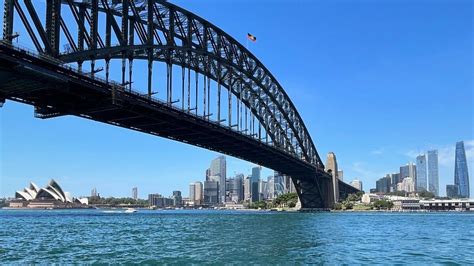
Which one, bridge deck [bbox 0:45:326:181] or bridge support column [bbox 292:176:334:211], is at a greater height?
bridge deck [bbox 0:45:326:181]

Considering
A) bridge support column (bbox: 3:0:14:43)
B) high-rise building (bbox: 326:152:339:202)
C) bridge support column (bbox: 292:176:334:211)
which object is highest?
bridge support column (bbox: 3:0:14:43)

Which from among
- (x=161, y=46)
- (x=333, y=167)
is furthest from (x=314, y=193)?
(x=161, y=46)

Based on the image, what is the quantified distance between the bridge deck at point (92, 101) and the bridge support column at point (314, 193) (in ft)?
227

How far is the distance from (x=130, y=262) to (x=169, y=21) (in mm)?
54679

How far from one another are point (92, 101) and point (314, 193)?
114 meters

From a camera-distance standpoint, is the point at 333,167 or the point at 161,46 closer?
the point at 161,46

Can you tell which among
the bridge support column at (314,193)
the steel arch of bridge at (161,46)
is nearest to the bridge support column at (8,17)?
the steel arch of bridge at (161,46)

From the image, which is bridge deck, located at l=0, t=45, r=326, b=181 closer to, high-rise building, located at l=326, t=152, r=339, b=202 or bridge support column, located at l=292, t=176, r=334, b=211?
bridge support column, located at l=292, t=176, r=334, b=211

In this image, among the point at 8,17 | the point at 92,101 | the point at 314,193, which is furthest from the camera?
the point at 314,193

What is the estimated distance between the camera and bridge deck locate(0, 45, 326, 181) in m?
47.3

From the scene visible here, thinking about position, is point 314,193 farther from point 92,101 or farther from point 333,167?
point 92,101

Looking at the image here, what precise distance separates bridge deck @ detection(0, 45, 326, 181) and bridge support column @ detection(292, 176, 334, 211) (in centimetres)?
6908

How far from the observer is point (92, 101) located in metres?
59.7

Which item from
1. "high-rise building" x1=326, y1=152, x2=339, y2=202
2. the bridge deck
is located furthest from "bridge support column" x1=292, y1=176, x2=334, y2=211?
the bridge deck
